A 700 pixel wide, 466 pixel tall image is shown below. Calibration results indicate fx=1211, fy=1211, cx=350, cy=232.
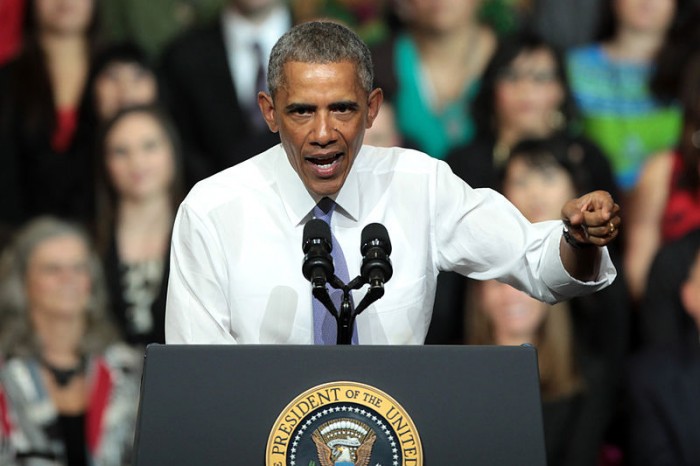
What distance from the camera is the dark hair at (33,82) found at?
16.0ft

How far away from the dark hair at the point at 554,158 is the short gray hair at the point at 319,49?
7.73 ft

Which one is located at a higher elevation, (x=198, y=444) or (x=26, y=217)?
(x=26, y=217)

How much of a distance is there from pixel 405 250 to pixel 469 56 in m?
2.56

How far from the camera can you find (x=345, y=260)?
2.24m

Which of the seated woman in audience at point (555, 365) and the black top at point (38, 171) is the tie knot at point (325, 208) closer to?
the seated woman in audience at point (555, 365)

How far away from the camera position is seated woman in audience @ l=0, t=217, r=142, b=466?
4.40 metres

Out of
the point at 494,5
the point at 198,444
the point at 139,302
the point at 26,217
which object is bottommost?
the point at 198,444

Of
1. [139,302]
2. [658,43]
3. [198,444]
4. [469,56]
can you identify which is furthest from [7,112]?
[198,444]

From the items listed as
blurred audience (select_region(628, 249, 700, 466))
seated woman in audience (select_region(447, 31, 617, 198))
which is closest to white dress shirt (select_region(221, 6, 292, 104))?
seated woman in audience (select_region(447, 31, 617, 198))

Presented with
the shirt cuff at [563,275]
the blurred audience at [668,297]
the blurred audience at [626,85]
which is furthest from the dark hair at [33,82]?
the shirt cuff at [563,275]

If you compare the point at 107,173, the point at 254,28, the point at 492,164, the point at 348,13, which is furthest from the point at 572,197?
the point at 107,173

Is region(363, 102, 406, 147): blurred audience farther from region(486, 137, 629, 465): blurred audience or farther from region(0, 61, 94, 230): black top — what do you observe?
region(0, 61, 94, 230): black top

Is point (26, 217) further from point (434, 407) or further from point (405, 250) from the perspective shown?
point (434, 407)

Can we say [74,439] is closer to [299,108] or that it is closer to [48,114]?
[48,114]
